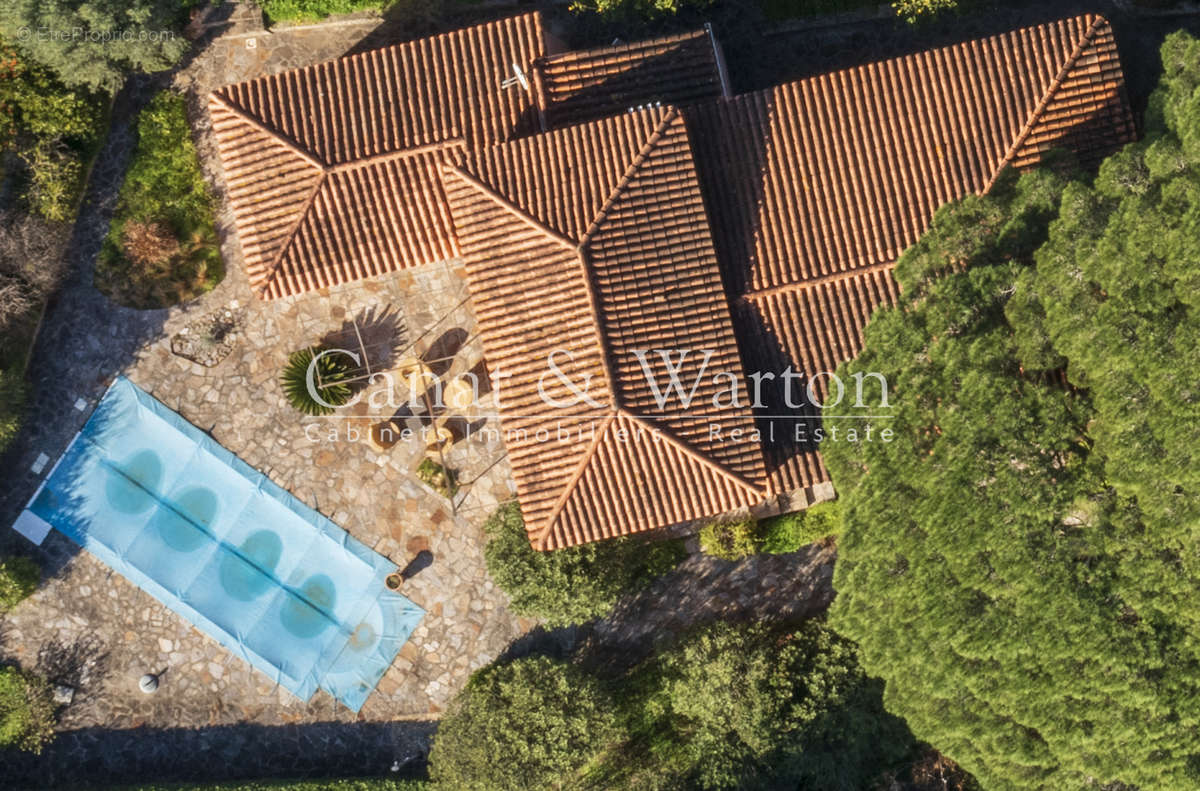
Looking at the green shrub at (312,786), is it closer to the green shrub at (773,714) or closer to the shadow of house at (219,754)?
the shadow of house at (219,754)

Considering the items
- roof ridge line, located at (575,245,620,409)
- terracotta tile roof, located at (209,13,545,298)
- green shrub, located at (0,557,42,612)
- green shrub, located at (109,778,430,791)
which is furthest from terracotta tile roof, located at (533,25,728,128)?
green shrub, located at (0,557,42,612)

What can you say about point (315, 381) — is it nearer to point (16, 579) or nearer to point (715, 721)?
point (16, 579)

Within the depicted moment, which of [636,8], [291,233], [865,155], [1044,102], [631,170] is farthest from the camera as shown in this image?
[636,8]

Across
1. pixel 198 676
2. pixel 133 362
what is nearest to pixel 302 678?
pixel 198 676

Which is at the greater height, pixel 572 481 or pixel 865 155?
pixel 865 155

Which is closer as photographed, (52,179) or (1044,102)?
(1044,102)

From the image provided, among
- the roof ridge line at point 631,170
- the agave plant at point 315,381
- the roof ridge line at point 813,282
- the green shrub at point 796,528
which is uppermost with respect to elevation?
the roof ridge line at point 631,170

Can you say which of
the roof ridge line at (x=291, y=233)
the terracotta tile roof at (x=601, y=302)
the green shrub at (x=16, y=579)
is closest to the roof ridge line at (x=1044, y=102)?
the terracotta tile roof at (x=601, y=302)

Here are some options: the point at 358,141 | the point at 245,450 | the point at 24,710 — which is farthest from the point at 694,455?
the point at 24,710
